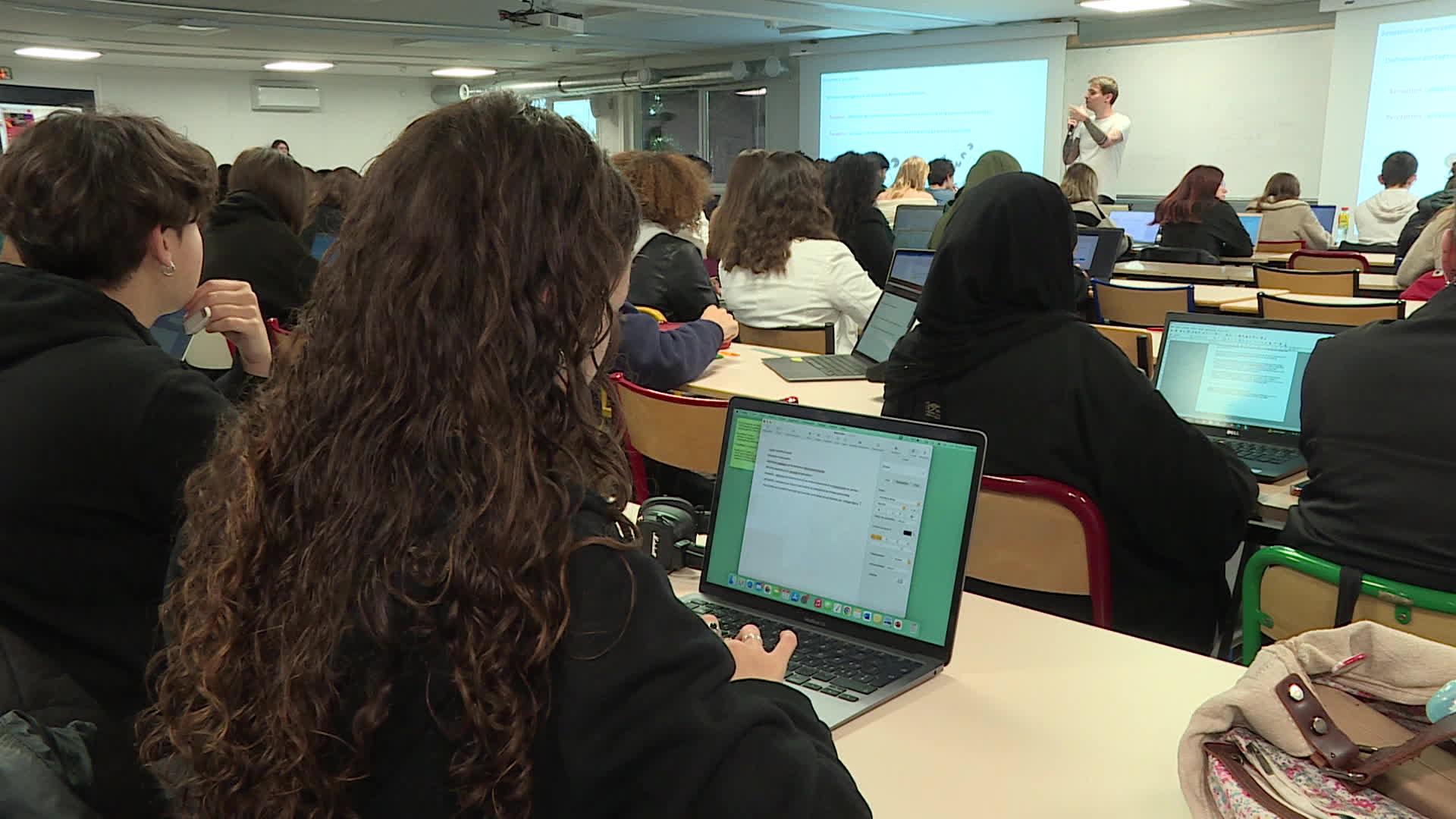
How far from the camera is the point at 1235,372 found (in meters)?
2.56

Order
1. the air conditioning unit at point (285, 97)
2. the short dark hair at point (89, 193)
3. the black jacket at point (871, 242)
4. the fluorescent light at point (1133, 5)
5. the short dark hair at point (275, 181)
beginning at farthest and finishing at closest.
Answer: the air conditioning unit at point (285, 97) → the fluorescent light at point (1133, 5) → the black jacket at point (871, 242) → the short dark hair at point (275, 181) → the short dark hair at point (89, 193)

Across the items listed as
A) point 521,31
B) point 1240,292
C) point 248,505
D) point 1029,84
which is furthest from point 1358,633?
point 521,31

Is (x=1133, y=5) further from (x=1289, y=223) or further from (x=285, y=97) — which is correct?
(x=285, y=97)

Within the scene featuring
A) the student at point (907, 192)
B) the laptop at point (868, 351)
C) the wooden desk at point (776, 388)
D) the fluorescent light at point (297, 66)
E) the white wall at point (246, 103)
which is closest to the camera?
the wooden desk at point (776, 388)

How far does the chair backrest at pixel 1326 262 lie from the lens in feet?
20.3

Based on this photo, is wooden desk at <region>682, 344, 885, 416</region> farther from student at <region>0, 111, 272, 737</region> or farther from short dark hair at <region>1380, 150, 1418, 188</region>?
short dark hair at <region>1380, 150, 1418, 188</region>

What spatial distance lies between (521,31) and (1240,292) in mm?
8368

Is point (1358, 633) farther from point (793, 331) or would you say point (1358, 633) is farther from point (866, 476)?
point (793, 331)

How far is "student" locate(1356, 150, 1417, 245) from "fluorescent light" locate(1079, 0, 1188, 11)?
2016 millimetres

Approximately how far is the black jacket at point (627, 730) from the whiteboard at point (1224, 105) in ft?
A: 32.5

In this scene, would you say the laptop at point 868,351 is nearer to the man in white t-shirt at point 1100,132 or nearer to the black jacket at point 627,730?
the black jacket at point 627,730

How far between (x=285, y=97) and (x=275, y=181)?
13495mm

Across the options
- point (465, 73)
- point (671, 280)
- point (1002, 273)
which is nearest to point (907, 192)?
point (671, 280)

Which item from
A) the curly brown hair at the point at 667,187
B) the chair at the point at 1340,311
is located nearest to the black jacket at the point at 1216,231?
the chair at the point at 1340,311
